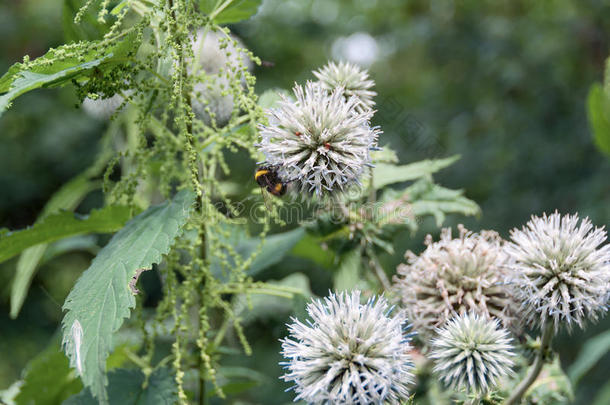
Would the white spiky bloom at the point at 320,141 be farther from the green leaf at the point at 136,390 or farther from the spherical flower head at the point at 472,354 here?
the green leaf at the point at 136,390

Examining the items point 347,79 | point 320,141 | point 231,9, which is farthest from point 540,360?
point 231,9

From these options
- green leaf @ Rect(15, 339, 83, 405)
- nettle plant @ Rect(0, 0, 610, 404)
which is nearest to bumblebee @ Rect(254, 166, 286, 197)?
nettle plant @ Rect(0, 0, 610, 404)

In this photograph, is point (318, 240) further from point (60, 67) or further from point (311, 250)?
point (60, 67)

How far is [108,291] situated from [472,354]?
0.72m

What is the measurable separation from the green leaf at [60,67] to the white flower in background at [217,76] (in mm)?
175

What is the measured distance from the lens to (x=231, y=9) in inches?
58.1

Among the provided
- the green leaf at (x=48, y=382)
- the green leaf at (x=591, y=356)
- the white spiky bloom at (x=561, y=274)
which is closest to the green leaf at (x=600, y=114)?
the green leaf at (x=591, y=356)

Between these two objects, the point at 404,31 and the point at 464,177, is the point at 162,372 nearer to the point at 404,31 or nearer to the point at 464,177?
the point at 464,177

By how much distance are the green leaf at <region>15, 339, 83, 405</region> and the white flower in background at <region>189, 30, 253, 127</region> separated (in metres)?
0.82

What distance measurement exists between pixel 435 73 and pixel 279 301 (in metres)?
5.42

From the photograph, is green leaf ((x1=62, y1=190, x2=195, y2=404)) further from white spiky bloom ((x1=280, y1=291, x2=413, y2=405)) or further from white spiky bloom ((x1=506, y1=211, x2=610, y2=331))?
white spiky bloom ((x1=506, y1=211, x2=610, y2=331))

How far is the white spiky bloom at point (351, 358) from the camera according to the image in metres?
1.00

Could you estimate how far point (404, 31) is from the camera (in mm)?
6121

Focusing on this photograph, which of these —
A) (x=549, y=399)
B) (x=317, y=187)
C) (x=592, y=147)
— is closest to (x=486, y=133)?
(x=592, y=147)
